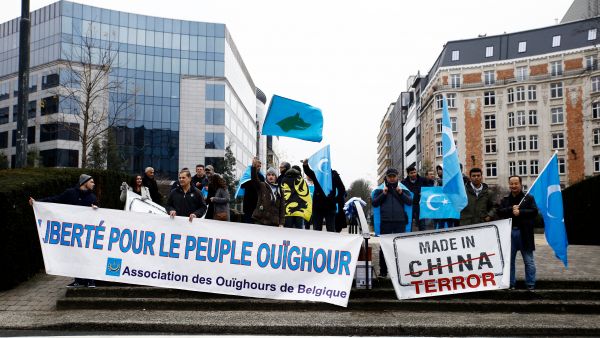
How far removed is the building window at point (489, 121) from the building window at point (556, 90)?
724 centimetres

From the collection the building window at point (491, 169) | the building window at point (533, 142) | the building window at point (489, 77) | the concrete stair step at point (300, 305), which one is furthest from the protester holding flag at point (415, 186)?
the building window at point (489, 77)

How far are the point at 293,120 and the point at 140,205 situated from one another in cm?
319

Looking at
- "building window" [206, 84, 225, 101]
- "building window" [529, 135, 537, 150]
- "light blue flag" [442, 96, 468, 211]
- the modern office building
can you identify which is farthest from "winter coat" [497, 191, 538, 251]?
"building window" [529, 135, 537, 150]

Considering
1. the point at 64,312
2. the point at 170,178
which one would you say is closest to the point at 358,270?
the point at 64,312

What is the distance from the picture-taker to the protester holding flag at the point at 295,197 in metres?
10.2

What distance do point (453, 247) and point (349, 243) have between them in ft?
5.46

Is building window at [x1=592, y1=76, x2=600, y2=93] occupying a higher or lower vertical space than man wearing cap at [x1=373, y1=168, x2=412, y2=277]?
higher

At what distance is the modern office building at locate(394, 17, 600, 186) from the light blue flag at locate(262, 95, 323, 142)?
56097 mm

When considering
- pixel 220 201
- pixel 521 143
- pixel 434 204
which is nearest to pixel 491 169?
pixel 521 143

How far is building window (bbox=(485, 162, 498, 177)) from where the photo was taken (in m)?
69.6

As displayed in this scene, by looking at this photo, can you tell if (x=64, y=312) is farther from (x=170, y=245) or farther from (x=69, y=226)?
(x=170, y=245)

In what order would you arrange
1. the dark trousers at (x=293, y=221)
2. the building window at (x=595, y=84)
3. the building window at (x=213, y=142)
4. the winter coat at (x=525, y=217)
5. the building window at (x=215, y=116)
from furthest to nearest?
the building window at (x=215, y=116)
the building window at (x=213, y=142)
the building window at (x=595, y=84)
the dark trousers at (x=293, y=221)
the winter coat at (x=525, y=217)

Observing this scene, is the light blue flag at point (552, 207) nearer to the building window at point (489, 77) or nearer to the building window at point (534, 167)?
the building window at point (534, 167)

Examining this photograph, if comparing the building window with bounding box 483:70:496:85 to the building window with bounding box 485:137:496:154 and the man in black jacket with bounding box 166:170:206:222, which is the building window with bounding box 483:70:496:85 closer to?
the building window with bounding box 485:137:496:154
